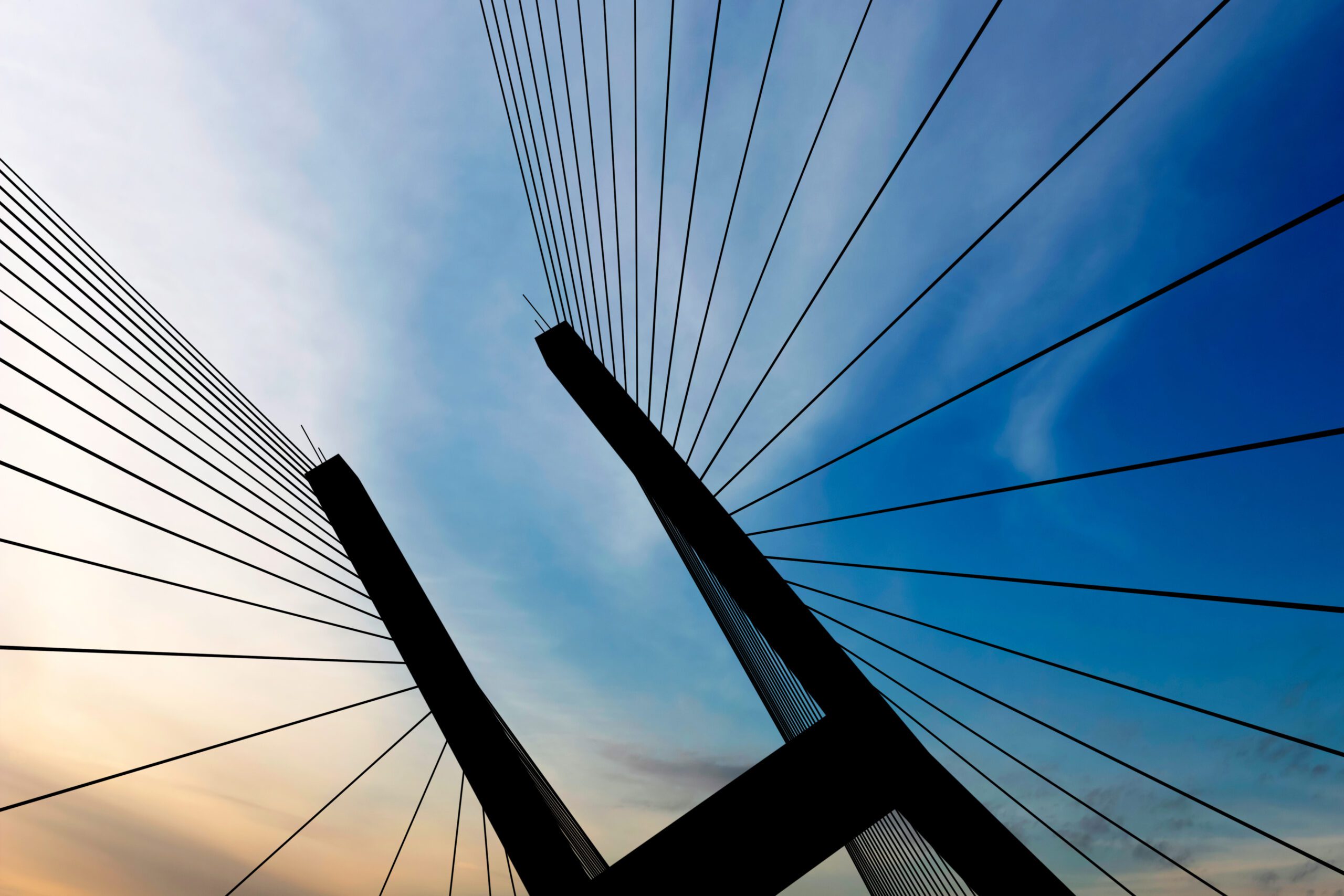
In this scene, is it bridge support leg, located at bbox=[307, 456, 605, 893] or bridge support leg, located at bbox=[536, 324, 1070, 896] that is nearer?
bridge support leg, located at bbox=[536, 324, 1070, 896]

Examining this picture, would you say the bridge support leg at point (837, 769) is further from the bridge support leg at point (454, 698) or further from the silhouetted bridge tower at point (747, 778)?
the bridge support leg at point (454, 698)

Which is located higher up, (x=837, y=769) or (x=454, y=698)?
(x=454, y=698)

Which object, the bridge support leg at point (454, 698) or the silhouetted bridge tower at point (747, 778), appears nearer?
the silhouetted bridge tower at point (747, 778)

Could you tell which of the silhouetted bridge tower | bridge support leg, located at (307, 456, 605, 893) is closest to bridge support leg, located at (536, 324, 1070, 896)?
the silhouetted bridge tower

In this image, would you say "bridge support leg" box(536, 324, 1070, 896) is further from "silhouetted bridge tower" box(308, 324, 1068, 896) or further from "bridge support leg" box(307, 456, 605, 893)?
"bridge support leg" box(307, 456, 605, 893)

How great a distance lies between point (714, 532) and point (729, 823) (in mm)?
1781

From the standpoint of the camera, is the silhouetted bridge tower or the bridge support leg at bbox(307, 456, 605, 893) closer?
the silhouetted bridge tower

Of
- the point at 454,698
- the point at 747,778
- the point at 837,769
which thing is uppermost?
the point at 454,698

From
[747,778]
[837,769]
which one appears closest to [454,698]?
[747,778]

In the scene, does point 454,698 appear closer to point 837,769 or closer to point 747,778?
point 747,778

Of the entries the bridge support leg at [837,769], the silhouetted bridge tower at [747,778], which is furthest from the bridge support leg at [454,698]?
Result: the bridge support leg at [837,769]

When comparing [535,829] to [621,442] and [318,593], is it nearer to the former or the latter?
[318,593]

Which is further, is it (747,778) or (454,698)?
(454,698)

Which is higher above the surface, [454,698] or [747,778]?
[454,698]
